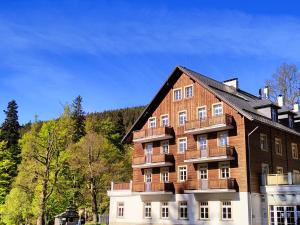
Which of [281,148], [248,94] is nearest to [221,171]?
[281,148]

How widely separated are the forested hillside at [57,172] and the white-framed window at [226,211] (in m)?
19.2

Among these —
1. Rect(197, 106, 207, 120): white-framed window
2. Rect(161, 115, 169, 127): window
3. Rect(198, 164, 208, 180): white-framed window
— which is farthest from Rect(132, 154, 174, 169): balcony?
Rect(197, 106, 207, 120): white-framed window

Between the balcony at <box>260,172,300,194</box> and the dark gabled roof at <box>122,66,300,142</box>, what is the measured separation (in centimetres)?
504

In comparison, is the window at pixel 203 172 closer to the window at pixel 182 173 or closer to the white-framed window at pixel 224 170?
the white-framed window at pixel 224 170

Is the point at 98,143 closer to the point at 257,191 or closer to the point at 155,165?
the point at 155,165

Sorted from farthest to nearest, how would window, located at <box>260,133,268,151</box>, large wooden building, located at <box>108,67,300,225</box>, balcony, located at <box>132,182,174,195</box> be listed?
balcony, located at <box>132,182,174,195</box> → window, located at <box>260,133,268,151</box> → large wooden building, located at <box>108,67,300,225</box>

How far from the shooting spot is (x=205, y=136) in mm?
34906

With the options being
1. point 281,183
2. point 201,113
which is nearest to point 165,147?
point 201,113

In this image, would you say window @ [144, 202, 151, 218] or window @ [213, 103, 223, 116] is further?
window @ [144, 202, 151, 218]

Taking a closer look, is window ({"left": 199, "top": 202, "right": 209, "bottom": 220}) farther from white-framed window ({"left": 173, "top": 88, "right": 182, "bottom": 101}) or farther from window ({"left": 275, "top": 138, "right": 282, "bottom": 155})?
white-framed window ({"left": 173, "top": 88, "right": 182, "bottom": 101})

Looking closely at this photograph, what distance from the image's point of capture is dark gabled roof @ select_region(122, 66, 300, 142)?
111 feet

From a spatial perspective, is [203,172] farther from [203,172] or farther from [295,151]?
[295,151]

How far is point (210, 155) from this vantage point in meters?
32.8

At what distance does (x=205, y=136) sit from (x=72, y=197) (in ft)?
78.8
